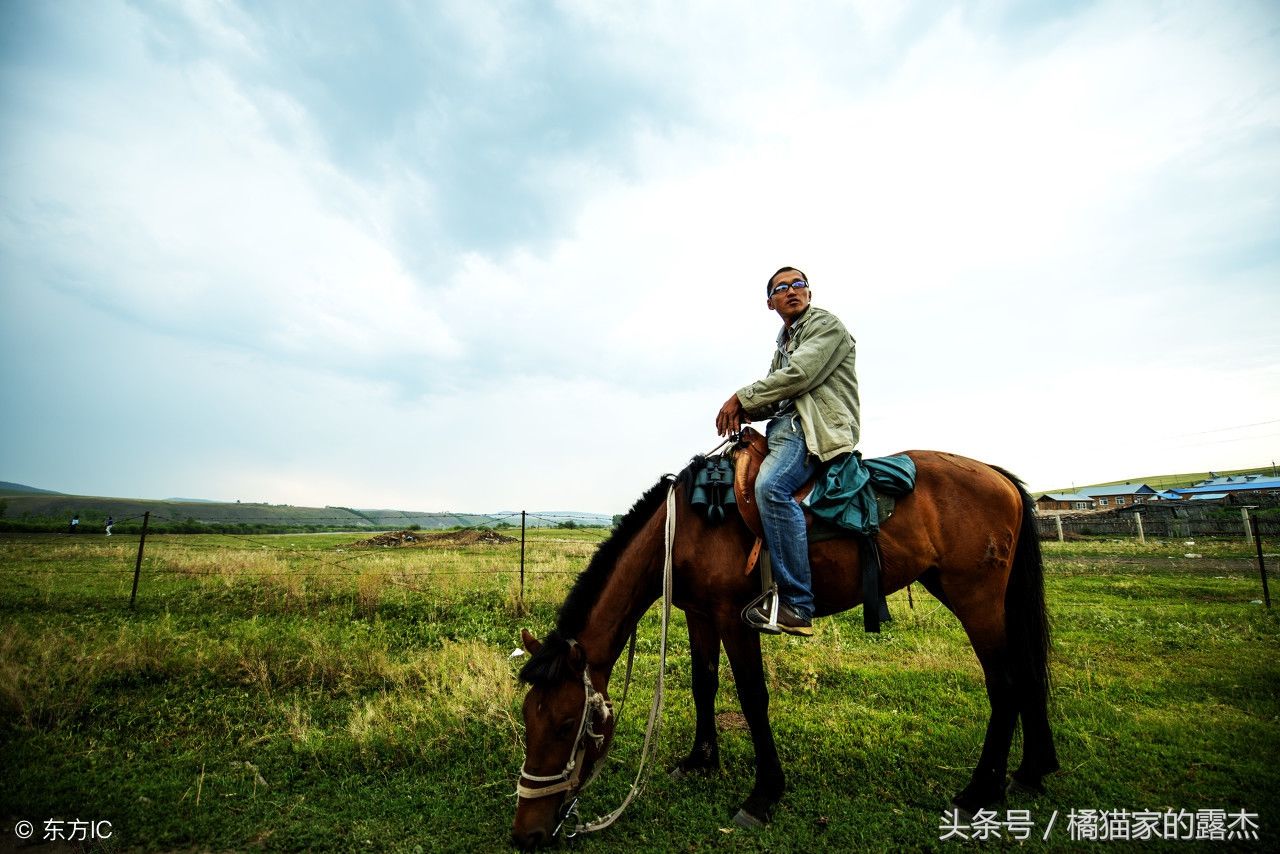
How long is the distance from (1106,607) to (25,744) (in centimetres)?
1574

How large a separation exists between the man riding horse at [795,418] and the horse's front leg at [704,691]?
84 centimetres

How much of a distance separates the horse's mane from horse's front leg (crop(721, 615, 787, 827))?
926mm

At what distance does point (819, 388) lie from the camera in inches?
153

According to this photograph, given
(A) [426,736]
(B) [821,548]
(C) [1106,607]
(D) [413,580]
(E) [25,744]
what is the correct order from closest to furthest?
(B) [821,548], (E) [25,744], (A) [426,736], (C) [1106,607], (D) [413,580]

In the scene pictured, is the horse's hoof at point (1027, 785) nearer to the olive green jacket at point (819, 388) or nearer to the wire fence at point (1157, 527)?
the olive green jacket at point (819, 388)

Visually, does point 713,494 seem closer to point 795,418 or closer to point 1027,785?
point 795,418

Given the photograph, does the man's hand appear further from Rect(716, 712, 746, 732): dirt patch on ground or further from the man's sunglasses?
Rect(716, 712, 746, 732): dirt patch on ground

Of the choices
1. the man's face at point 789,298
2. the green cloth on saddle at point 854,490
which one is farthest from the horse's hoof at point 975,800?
the man's face at point 789,298

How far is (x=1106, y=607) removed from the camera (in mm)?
10164

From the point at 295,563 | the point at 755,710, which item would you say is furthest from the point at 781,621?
the point at 295,563

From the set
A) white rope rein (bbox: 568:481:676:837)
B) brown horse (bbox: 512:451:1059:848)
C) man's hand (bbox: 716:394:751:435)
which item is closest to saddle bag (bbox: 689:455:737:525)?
brown horse (bbox: 512:451:1059:848)

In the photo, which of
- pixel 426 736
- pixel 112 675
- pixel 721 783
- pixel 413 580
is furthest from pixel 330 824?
pixel 413 580

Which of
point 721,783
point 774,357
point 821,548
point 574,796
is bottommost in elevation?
point 721,783

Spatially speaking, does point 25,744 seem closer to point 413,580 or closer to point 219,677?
point 219,677
